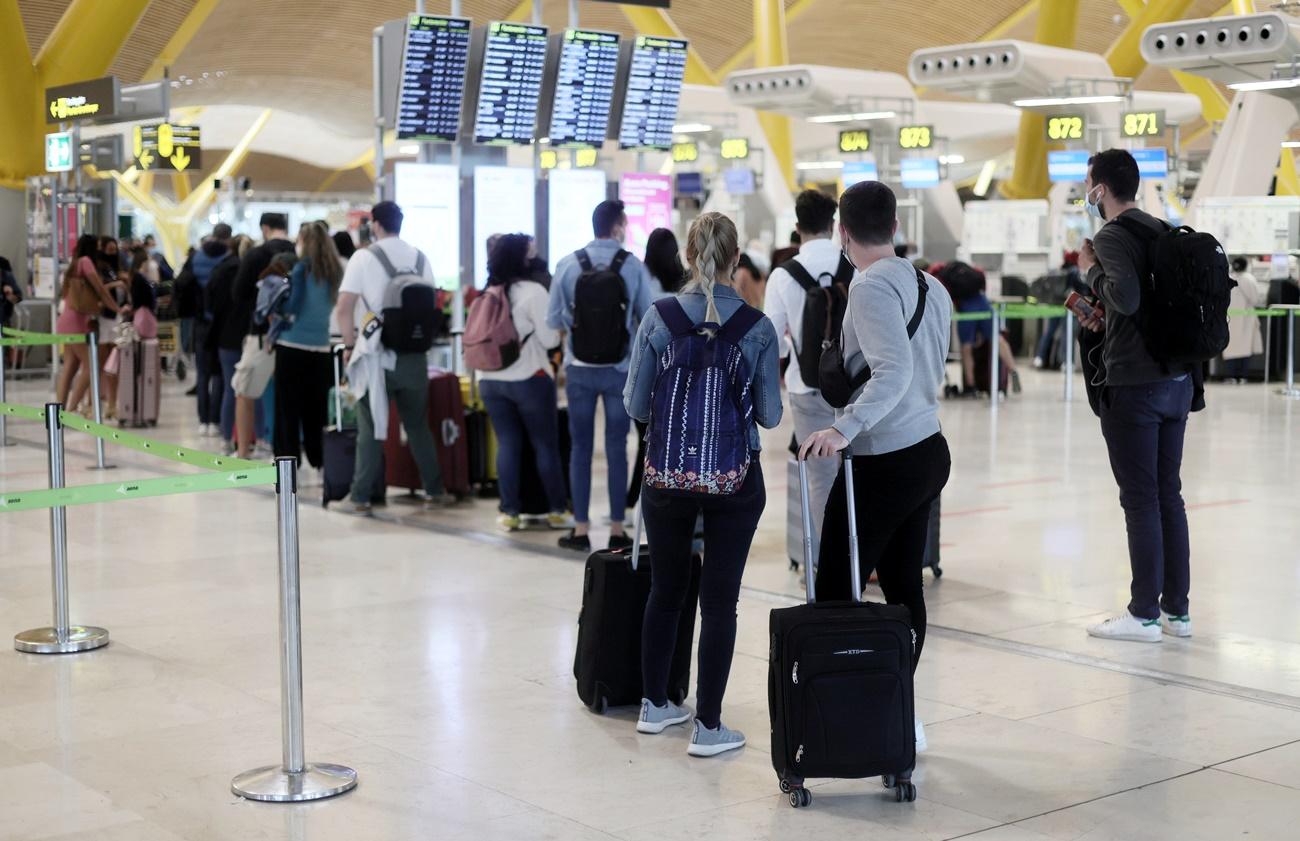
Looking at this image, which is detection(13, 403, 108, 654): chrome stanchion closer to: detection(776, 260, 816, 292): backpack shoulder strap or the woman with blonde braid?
the woman with blonde braid

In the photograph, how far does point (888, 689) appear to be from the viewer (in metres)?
3.82

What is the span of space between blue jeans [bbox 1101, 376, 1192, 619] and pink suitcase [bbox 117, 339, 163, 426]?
956cm

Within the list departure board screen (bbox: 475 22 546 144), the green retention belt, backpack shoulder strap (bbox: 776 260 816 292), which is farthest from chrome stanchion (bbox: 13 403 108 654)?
departure board screen (bbox: 475 22 546 144)

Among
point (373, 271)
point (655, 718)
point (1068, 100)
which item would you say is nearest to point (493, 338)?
point (373, 271)

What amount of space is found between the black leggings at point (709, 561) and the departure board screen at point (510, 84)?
6325 mm

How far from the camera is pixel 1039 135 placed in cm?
2517

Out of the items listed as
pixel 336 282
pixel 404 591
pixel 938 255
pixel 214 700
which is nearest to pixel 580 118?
pixel 336 282

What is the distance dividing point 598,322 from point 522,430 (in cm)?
126

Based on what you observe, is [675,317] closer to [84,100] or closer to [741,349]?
[741,349]

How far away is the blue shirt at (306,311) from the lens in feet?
30.0

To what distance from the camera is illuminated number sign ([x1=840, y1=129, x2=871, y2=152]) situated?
2455 cm

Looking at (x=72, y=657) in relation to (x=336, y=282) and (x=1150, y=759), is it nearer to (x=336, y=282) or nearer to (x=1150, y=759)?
(x=1150, y=759)

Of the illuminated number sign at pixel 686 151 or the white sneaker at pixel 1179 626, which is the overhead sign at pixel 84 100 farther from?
the illuminated number sign at pixel 686 151

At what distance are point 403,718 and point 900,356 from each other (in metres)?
1.85
